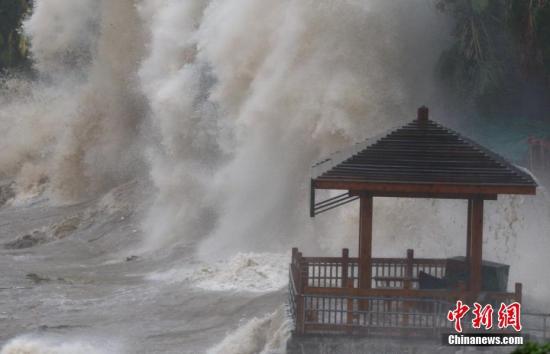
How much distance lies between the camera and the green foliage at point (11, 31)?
4559cm

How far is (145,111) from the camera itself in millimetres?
33281

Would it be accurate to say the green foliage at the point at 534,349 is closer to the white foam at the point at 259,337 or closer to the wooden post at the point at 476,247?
the wooden post at the point at 476,247

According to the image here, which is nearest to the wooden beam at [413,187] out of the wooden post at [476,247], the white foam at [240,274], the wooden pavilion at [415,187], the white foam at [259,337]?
the wooden pavilion at [415,187]

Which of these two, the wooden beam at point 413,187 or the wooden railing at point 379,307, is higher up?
the wooden beam at point 413,187

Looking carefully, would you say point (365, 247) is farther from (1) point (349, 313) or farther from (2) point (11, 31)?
(2) point (11, 31)

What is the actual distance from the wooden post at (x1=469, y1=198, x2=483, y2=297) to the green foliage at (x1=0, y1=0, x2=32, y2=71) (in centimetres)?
3709

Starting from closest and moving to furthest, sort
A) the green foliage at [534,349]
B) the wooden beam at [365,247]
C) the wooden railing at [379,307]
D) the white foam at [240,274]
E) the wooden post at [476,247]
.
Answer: the green foliage at [534,349] → the wooden railing at [379,307] → the wooden post at [476,247] → the wooden beam at [365,247] → the white foam at [240,274]

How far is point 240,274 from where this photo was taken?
1848 cm

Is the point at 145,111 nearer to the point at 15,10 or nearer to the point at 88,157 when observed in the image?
the point at 88,157

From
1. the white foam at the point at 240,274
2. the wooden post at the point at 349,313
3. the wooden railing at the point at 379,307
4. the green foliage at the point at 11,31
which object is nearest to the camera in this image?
the wooden railing at the point at 379,307

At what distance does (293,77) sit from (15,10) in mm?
27977

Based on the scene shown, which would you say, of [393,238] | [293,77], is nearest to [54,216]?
[293,77]

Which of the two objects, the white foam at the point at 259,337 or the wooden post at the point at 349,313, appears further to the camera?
the white foam at the point at 259,337

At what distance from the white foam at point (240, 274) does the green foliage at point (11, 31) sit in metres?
27.8
